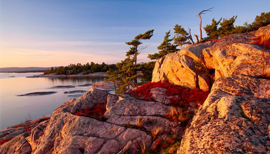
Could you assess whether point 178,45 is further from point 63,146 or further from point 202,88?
point 63,146

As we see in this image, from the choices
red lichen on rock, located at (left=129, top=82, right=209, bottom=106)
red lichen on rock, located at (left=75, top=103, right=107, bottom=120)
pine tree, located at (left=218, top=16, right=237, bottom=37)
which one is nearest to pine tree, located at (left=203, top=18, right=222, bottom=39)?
pine tree, located at (left=218, top=16, right=237, bottom=37)

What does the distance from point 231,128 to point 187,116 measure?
6026mm

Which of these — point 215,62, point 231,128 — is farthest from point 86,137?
point 215,62

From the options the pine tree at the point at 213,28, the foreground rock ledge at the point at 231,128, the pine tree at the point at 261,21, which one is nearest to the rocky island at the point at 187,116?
the foreground rock ledge at the point at 231,128

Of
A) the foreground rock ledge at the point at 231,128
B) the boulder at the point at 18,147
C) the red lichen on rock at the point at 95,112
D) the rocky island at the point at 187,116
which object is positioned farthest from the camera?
the red lichen on rock at the point at 95,112

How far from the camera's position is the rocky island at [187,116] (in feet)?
13.3

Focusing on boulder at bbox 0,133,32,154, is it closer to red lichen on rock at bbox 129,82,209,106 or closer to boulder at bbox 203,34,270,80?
red lichen on rock at bbox 129,82,209,106

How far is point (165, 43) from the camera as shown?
31750 mm

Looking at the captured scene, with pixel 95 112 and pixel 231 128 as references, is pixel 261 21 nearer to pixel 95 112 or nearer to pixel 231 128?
pixel 231 128

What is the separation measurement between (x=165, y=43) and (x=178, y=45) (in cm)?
470

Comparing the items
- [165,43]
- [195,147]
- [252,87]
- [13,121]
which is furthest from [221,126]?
[13,121]

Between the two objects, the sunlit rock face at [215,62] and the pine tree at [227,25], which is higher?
the pine tree at [227,25]

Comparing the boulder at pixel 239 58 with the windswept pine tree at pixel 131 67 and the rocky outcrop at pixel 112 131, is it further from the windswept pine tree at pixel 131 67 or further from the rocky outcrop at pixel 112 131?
the windswept pine tree at pixel 131 67

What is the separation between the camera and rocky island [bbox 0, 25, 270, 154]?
13.3ft
